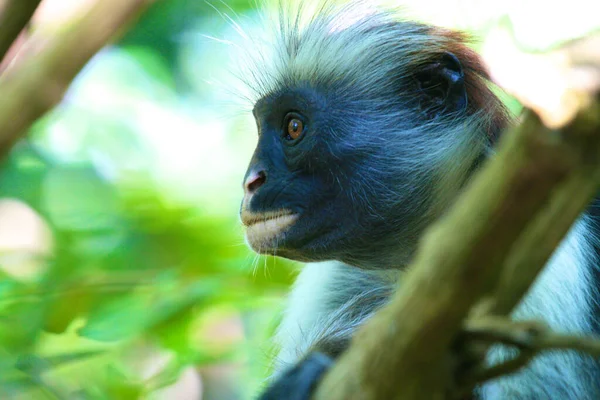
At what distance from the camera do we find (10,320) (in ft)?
11.8

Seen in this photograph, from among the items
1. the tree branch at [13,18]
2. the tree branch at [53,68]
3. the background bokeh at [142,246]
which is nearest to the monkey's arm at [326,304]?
the background bokeh at [142,246]

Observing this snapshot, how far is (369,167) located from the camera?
3943 mm

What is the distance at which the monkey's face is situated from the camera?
3680 mm

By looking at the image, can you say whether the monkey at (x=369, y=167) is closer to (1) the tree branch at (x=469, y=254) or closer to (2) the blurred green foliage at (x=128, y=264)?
(2) the blurred green foliage at (x=128, y=264)

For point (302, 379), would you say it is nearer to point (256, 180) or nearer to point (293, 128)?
point (256, 180)

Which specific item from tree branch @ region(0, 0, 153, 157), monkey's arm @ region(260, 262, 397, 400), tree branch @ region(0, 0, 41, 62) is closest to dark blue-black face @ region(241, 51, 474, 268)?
monkey's arm @ region(260, 262, 397, 400)

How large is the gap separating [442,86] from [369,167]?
0.49 metres

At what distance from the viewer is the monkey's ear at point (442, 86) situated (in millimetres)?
3818

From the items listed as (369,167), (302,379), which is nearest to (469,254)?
(302,379)

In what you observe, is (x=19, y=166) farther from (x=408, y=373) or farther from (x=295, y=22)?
(x=408, y=373)

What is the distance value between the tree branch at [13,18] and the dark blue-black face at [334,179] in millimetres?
1472

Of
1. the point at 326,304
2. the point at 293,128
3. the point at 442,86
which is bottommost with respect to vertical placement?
the point at 326,304

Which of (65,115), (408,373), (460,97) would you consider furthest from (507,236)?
(65,115)

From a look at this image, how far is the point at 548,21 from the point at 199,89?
17.3 feet
